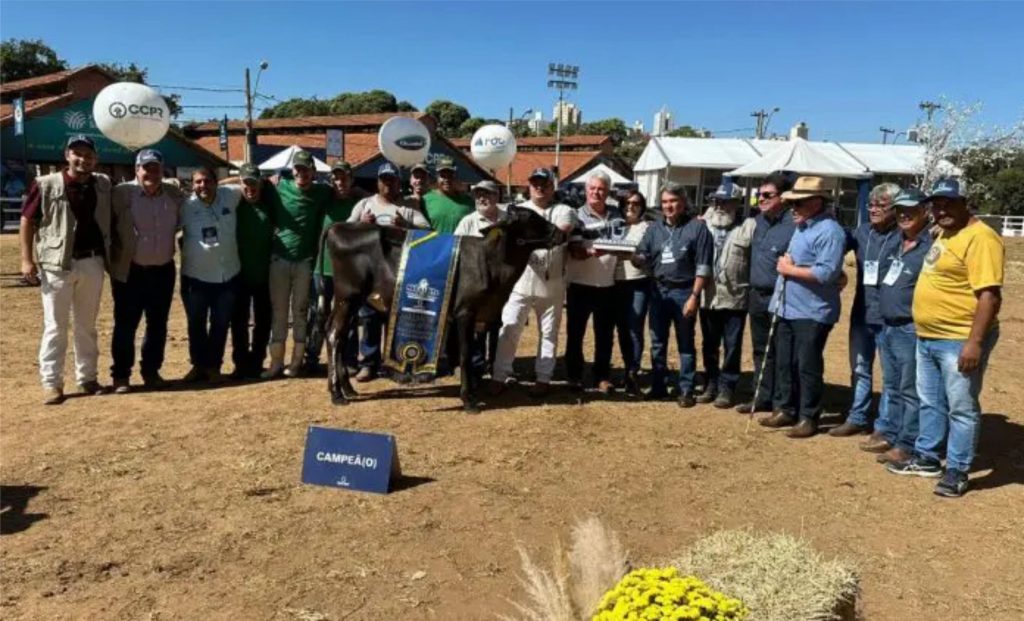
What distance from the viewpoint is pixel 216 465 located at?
510 cm

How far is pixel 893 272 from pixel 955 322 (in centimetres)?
82

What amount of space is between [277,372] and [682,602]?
6111 mm

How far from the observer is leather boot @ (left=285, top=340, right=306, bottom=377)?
735cm

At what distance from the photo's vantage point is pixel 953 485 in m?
4.93

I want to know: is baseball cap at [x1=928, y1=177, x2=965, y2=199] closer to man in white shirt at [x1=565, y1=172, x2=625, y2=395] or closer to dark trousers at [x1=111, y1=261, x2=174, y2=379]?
man in white shirt at [x1=565, y1=172, x2=625, y2=395]

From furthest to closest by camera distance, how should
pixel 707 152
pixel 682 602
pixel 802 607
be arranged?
pixel 707 152 → pixel 802 607 → pixel 682 602

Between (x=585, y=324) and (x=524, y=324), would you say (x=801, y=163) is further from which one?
(x=524, y=324)

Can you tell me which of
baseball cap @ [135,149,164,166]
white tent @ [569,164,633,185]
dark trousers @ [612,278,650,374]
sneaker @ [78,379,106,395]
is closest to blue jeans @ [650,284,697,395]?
dark trousers @ [612,278,650,374]

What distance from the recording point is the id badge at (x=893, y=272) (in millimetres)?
5414

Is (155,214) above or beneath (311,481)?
above

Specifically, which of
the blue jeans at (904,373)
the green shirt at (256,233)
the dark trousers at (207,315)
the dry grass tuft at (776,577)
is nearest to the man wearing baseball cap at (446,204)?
the green shirt at (256,233)

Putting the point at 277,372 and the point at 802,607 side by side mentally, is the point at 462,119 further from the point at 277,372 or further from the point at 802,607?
the point at 802,607

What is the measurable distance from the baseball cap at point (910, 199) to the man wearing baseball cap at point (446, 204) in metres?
3.84

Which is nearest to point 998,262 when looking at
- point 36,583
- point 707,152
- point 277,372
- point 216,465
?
point 216,465
